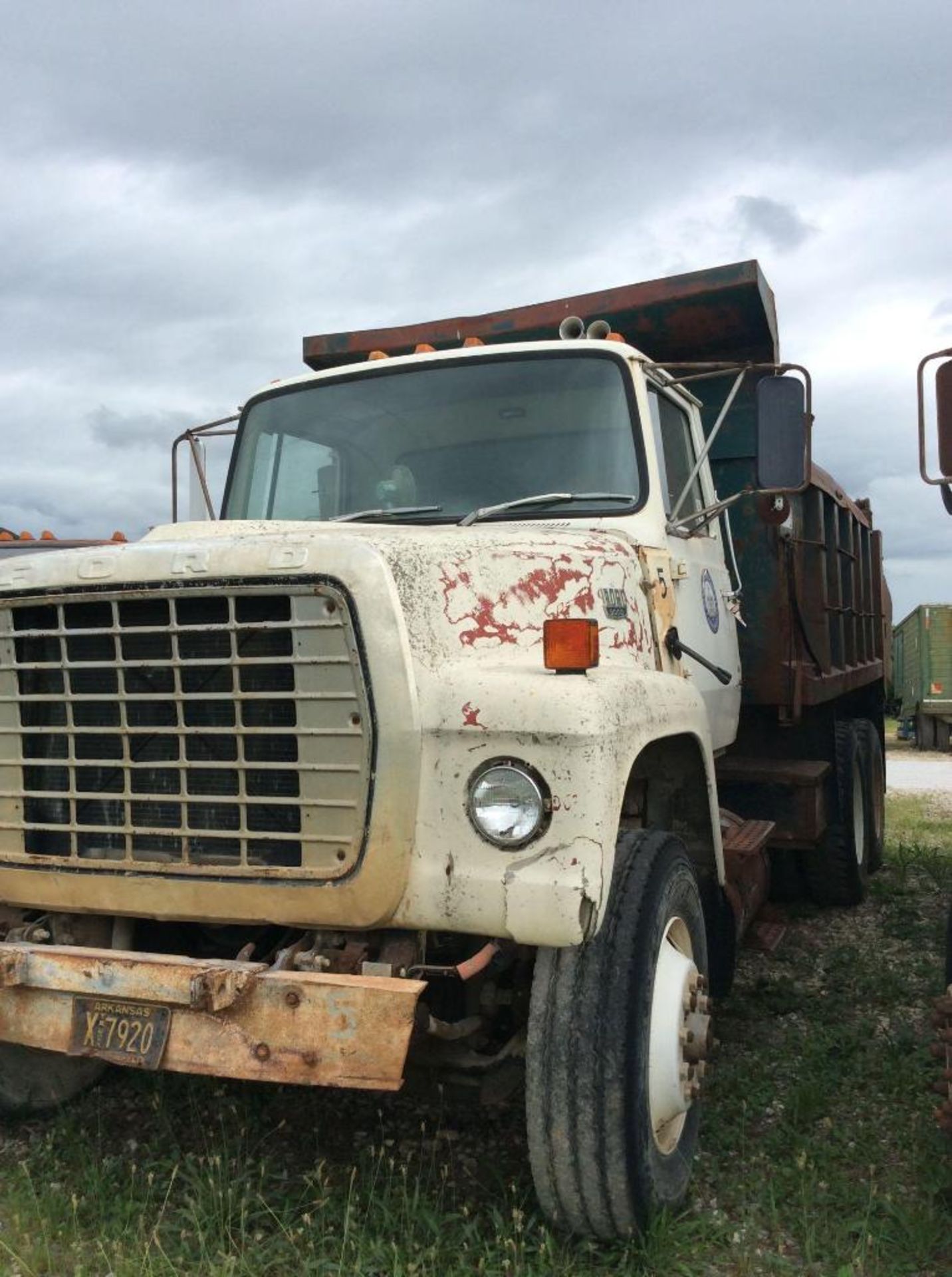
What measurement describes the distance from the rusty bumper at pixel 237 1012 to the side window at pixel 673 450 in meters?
2.12

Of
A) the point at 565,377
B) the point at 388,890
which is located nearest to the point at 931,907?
the point at 565,377

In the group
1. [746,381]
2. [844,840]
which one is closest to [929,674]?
[844,840]

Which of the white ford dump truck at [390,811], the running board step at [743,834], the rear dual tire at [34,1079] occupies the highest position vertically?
the white ford dump truck at [390,811]

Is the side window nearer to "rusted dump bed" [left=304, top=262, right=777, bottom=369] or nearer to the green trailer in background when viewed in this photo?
"rusted dump bed" [left=304, top=262, right=777, bottom=369]

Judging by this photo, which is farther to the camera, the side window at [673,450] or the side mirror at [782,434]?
the side window at [673,450]

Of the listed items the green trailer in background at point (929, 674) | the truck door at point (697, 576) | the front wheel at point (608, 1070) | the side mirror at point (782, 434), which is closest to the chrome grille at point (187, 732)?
the front wheel at point (608, 1070)

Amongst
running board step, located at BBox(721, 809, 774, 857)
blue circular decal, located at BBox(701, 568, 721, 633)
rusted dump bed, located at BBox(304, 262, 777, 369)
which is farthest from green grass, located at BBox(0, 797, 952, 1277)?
rusted dump bed, located at BBox(304, 262, 777, 369)

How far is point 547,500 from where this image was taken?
3865mm

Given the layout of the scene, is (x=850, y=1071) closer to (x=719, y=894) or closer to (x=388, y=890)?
(x=719, y=894)

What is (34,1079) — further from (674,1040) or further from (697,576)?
(697,576)

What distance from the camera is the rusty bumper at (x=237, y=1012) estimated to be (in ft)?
8.80

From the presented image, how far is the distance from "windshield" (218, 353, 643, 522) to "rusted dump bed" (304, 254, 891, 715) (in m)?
1.32

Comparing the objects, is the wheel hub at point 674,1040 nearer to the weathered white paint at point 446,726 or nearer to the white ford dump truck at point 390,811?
the white ford dump truck at point 390,811

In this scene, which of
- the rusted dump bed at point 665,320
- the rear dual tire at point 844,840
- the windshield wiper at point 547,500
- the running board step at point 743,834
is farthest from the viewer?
the rear dual tire at point 844,840
